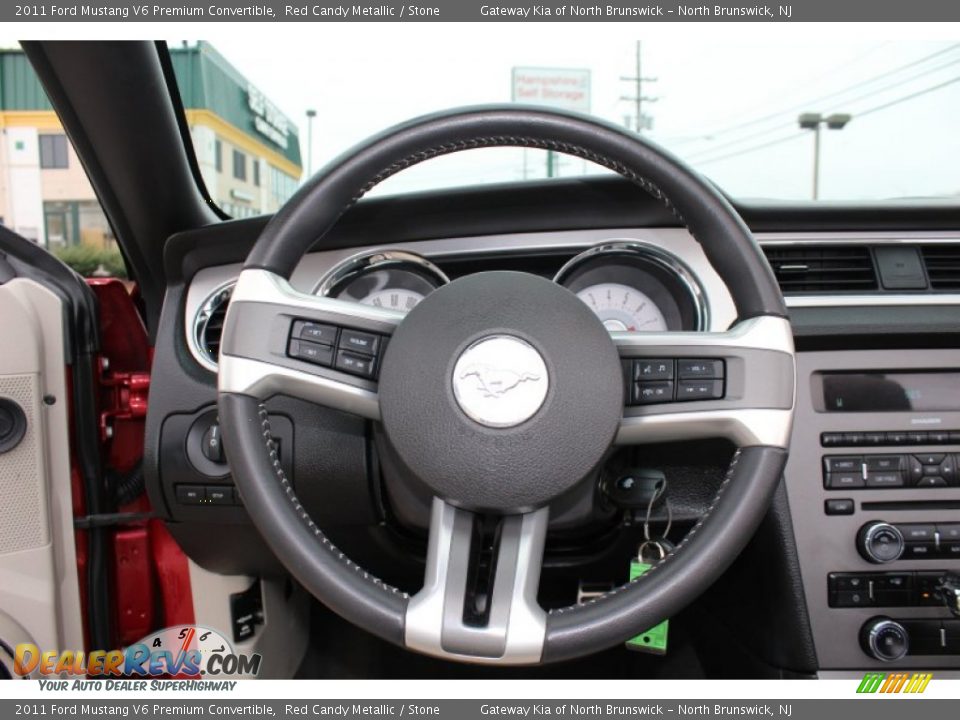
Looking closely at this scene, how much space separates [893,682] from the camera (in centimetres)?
137

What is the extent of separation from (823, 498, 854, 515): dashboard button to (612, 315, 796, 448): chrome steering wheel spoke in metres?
0.52

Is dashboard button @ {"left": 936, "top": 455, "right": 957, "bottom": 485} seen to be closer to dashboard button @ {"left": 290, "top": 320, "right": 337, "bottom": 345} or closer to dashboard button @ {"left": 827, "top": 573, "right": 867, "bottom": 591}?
dashboard button @ {"left": 827, "top": 573, "right": 867, "bottom": 591}

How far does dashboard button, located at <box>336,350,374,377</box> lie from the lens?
1.01 meters

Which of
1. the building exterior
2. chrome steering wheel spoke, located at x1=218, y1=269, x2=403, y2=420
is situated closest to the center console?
chrome steering wheel spoke, located at x1=218, y1=269, x2=403, y2=420

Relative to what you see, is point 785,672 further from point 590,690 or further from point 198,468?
point 198,468

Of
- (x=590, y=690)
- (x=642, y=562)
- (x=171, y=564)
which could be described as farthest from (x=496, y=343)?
(x=171, y=564)

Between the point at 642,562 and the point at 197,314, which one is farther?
the point at 197,314

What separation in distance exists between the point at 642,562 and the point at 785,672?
55cm

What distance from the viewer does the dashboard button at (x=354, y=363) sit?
101 cm

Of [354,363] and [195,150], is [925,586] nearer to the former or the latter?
[354,363]

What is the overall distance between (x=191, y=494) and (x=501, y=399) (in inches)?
29.8

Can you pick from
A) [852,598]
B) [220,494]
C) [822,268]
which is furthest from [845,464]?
[220,494]
